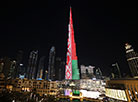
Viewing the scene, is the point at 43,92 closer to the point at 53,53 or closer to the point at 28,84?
the point at 28,84

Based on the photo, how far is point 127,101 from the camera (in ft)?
109

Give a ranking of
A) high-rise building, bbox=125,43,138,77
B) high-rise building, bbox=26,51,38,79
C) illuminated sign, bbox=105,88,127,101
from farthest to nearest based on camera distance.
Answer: high-rise building, bbox=26,51,38,79 < high-rise building, bbox=125,43,138,77 < illuminated sign, bbox=105,88,127,101

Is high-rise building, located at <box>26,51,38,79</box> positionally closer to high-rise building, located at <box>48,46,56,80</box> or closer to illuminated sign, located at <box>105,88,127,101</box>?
high-rise building, located at <box>48,46,56,80</box>

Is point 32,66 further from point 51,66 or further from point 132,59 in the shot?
point 132,59

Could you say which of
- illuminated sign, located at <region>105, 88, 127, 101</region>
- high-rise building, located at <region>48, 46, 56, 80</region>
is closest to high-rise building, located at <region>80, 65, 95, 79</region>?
high-rise building, located at <region>48, 46, 56, 80</region>

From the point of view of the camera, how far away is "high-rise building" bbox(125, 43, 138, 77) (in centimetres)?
6412

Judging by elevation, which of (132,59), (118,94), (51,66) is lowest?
(118,94)

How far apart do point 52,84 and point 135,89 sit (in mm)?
46730

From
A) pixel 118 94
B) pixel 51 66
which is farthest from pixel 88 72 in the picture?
pixel 118 94

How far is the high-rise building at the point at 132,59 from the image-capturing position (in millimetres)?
64125

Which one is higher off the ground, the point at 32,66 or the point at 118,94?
the point at 32,66

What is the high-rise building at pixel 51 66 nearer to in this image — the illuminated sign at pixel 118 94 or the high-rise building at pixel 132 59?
the high-rise building at pixel 132 59

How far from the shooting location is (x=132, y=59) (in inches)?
2638

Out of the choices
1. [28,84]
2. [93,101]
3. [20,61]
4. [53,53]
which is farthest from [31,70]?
[93,101]
